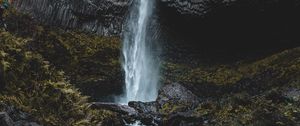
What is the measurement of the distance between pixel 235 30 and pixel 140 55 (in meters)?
3.93

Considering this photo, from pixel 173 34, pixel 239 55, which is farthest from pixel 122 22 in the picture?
pixel 239 55

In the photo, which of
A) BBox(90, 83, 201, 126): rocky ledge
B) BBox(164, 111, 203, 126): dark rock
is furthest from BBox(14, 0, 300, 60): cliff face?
BBox(164, 111, 203, 126): dark rock

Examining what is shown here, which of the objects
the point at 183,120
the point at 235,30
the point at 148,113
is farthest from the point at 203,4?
the point at 183,120

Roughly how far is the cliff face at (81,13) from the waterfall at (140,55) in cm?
56

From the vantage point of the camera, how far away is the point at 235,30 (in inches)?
720

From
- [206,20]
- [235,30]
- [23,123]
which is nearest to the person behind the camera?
[23,123]

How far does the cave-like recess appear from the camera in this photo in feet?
57.3

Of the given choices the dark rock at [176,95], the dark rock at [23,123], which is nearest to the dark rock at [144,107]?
the dark rock at [176,95]

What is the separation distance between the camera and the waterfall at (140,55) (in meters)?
17.3

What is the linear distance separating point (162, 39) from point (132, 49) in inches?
59.8

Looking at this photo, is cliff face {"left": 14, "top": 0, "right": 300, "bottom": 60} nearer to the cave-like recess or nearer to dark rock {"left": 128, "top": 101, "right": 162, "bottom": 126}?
the cave-like recess

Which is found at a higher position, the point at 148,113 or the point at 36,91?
the point at 36,91

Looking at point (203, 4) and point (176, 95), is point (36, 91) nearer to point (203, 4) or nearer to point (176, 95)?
point (176, 95)

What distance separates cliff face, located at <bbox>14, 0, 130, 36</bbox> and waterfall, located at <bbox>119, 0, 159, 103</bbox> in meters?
0.56
